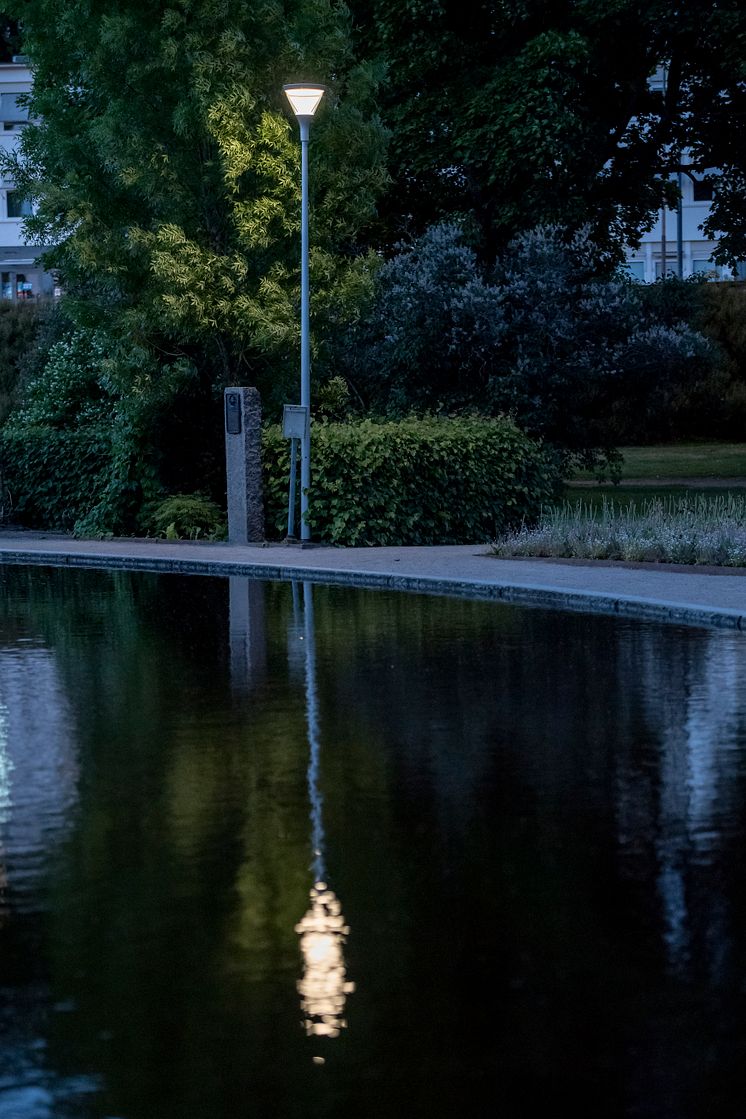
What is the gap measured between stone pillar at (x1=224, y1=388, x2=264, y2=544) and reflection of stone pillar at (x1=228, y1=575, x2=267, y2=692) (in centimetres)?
479

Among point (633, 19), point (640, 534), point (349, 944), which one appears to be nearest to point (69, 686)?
point (349, 944)

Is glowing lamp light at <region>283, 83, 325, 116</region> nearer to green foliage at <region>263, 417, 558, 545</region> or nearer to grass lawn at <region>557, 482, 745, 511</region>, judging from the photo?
green foliage at <region>263, 417, 558, 545</region>

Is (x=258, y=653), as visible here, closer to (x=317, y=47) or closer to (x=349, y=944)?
(x=349, y=944)

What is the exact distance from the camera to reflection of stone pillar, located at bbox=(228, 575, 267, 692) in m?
14.4

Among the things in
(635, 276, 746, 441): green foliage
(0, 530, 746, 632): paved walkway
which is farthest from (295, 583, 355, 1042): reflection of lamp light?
(635, 276, 746, 441): green foliage

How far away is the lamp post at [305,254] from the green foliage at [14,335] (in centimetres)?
2759

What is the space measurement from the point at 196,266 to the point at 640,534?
26.7ft

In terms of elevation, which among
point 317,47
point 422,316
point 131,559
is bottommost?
point 131,559

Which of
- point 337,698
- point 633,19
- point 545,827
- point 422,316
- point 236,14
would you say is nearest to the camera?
point 545,827

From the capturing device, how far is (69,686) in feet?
45.8

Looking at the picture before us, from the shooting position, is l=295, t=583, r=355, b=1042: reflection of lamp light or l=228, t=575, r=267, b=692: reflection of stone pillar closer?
l=295, t=583, r=355, b=1042: reflection of lamp light

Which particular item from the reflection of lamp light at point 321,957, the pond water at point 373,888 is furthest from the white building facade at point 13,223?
the reflection of lamp light at point 321,957

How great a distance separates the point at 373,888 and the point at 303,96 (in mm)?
20594

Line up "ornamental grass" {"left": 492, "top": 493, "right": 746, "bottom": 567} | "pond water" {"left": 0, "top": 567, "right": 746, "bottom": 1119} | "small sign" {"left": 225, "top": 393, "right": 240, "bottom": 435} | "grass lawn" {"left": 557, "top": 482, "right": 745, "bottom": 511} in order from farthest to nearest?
"grass lawn" {"left": 557, "top": 482, "right": 745, "bottom": 511}, "small sign" {"left": 225, "top": 393, "right": 240, "bottom": 435}, "ornamental grass" {"left": 492, "top": 493, "right": 746, "bottom": 567}, "pond water" {"left": 0, "top": 567, "right": 746, "bottom": 1119}
